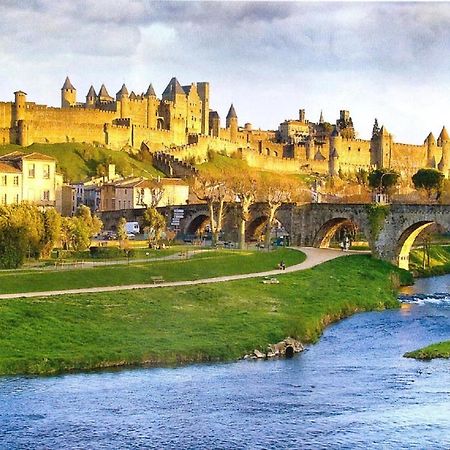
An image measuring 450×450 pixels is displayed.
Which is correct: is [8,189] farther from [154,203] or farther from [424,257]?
[424,257]

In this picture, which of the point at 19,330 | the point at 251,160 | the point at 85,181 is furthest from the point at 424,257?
the point at 251,160

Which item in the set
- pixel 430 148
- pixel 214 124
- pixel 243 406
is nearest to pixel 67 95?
pixel 214 124

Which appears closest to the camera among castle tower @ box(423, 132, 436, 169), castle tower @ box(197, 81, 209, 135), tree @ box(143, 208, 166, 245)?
tree @ box(143, 208, 166, 245)

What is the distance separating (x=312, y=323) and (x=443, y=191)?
7031 centimetres

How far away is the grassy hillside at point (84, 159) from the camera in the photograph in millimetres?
102812

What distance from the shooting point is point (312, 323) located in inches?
1608

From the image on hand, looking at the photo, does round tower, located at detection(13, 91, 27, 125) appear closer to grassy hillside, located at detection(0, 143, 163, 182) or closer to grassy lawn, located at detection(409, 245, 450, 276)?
grassy hillside, located at detection(0, 143, 163, 182)

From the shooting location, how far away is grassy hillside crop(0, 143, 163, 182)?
10281 centimetres

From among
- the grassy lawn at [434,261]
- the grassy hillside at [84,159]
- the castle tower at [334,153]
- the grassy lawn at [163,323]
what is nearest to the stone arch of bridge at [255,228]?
the grassy lawn at [434,261]

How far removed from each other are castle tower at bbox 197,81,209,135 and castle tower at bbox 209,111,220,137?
1732 millimetres

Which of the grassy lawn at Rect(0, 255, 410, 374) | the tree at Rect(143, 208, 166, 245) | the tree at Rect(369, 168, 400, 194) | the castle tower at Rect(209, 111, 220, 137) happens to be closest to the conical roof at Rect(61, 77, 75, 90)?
the castle tower at Rect(209, 111, 220, 137)

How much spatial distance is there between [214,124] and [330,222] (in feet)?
237

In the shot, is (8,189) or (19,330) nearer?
(19,330)

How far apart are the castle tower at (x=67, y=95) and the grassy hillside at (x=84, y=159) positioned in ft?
77.2
